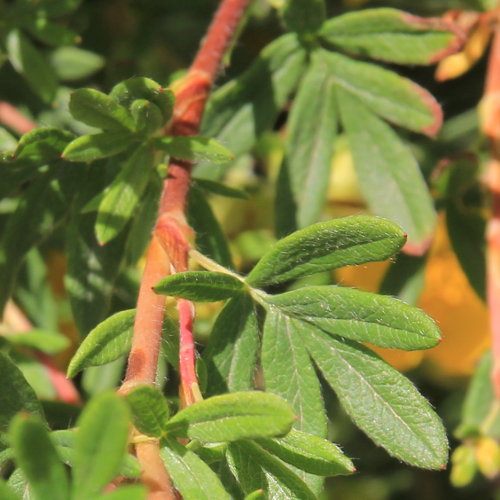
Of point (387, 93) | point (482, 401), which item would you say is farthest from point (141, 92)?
point (482, 401)

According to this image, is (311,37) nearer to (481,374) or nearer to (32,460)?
(481,374)

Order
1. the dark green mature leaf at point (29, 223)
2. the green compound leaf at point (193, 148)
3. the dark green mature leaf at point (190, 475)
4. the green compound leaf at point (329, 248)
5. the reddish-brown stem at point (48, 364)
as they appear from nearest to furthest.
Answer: the dark green mature leaf at point (190, 475) < the green compound leaf at point (329, 248) < the green compound leaf at point (193, 148) < the dark green mature leaf at point (29, 223) < the reddish-brown stem at point (48, 364)

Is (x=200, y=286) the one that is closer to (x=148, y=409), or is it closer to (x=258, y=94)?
(x=148, y=409)

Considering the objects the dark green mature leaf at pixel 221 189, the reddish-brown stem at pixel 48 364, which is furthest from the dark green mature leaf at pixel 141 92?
the reddish-brown stem at pixel 48 364

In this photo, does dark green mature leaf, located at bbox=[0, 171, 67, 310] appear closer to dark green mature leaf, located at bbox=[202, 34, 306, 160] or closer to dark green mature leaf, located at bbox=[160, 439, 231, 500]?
dark green mature leaf, located at bbox=[202, 34, 306, 160]

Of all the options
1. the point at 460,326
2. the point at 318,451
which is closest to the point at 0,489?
the point at 318,451

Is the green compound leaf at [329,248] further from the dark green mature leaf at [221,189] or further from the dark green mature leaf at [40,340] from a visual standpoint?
the dark green mature leaf at [40,340]
